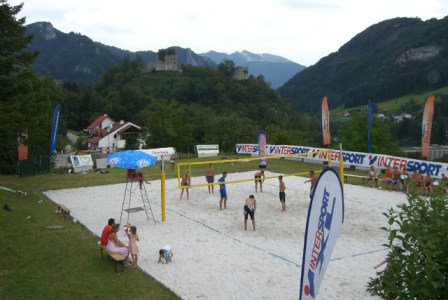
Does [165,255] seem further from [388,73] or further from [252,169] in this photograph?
[388,73]

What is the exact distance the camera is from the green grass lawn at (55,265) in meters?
7.81

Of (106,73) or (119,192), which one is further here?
(106,73)

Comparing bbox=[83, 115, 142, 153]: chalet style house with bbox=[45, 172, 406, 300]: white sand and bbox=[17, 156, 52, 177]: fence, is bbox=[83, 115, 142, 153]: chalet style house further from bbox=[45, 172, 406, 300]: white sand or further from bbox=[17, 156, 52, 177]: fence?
bbox=[45, 172, 406, 300]: white sand

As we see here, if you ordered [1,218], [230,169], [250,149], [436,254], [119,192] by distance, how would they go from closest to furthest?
[436,254], [1,218], [119,192], [230,169], [250,149]

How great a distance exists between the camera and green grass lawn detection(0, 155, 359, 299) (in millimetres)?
7812

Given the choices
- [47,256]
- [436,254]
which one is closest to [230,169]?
[47,256]

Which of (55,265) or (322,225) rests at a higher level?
(322,225)

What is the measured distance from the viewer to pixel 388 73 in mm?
→ 154500

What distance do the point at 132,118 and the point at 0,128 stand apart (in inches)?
2990

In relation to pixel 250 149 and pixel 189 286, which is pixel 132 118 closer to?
pixel 250 149

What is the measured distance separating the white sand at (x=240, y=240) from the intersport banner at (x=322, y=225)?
410 centimetres

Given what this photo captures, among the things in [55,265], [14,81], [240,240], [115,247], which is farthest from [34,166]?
[240,240]

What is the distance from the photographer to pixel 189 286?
827 cm

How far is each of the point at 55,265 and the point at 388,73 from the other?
163 metres
